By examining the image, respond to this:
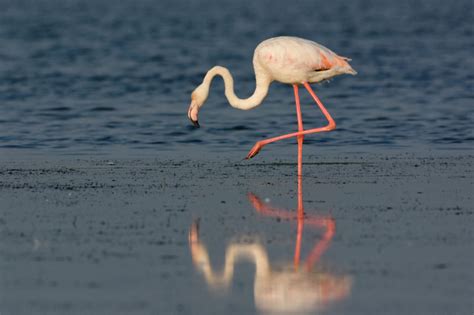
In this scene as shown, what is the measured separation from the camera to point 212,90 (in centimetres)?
2227

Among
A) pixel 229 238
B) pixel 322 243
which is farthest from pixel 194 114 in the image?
pixel 322 243

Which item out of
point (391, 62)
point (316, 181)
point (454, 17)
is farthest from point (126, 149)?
point (454, 17)

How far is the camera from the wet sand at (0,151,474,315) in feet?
22.3

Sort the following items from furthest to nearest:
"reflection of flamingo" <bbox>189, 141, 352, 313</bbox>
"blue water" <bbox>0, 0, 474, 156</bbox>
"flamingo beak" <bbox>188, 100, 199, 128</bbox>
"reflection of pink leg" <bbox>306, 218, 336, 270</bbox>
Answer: "blue water" <bbox>0, 0, 474, 156</bbox> → "flamingo beak" <bbox>188, 100, 199, 128</bbox> → "reflection of pink leg" <bbox>306, 218, 336, 270</bbox> → "reflection of flamingo" <bbox>189, 141, 352, 313</bbox>

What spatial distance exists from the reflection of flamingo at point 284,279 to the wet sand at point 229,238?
1 cm

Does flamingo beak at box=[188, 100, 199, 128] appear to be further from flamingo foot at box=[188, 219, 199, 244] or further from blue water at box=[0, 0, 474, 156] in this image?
flamingo foot at box=[188, 219, 199, 244]

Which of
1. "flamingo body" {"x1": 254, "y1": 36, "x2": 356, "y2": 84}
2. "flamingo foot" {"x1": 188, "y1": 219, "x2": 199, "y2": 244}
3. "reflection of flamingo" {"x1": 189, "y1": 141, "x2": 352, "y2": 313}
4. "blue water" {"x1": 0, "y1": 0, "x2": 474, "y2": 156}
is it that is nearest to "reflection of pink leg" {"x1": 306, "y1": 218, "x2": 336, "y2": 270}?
"reflection of flamingo" {"x1": 189, "y1": 141, "x2": 352, "y2": 313}

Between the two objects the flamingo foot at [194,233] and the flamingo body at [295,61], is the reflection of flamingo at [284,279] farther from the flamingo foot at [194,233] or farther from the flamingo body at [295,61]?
the flamingo body at [295,61]

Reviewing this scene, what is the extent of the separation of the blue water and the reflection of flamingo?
20.6 feet

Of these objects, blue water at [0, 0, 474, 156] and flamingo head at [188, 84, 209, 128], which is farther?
blue water at [0, 0, 474, 156]

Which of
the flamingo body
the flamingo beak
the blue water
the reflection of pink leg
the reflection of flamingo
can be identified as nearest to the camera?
the reflection of flamingo

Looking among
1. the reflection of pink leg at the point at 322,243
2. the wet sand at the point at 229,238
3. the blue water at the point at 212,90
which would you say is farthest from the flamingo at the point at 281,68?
the reflection of pink leg at the point at 322,243

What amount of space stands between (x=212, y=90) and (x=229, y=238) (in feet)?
46.0

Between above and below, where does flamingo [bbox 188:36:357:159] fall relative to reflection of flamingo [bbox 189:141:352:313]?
above
